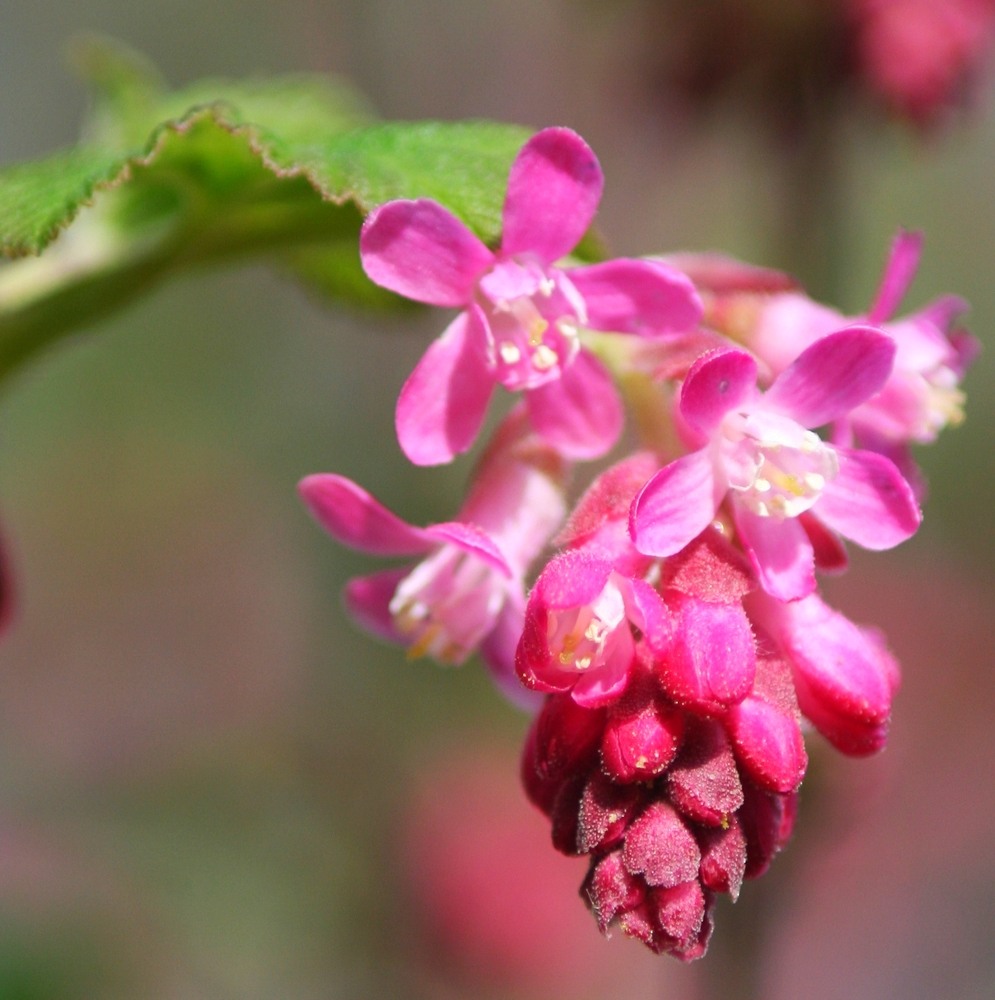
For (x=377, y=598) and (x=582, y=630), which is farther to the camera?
(x=377, y=598)

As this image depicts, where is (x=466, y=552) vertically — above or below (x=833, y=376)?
below

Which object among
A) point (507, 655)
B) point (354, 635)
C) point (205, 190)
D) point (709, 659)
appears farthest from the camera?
point (354, 635)

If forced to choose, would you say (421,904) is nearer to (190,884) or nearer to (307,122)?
(190,884)

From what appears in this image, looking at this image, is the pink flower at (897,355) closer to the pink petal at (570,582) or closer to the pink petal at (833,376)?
the pink petal at (833,376)

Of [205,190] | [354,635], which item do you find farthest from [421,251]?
[354,635]

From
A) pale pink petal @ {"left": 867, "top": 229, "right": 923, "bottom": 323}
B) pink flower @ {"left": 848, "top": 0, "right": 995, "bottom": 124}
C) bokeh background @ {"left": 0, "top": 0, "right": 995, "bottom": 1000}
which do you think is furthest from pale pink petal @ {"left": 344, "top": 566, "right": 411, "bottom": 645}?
pink flower @ {"left": 848, "top": 0, "right": 995, "bottom": 124}

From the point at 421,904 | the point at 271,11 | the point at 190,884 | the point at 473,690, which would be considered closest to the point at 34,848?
the point at 190,884

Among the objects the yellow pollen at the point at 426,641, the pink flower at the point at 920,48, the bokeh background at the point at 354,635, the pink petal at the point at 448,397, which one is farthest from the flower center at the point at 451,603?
the pink flower at the point at 920,48

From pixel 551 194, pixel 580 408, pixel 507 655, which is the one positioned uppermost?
pixel 551 194

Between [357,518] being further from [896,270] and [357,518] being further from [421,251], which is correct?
[896,270]
